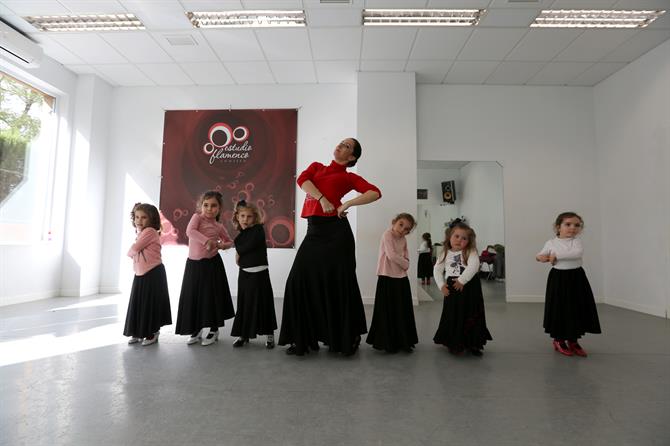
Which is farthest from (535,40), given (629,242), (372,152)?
(629,242)

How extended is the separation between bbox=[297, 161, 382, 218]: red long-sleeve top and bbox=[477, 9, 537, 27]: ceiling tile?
2937 mm

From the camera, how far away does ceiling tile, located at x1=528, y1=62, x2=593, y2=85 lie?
4855mm

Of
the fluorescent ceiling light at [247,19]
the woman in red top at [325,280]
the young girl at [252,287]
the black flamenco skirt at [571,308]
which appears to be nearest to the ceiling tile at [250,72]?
the fluorescent ceiling light at [247,19]

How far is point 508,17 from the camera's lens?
155 inches

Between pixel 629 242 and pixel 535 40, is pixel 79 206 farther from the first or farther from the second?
pixel 629 242

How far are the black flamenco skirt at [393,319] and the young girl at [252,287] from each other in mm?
828

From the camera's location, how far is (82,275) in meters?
5.09

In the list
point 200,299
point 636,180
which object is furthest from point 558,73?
point 200,299

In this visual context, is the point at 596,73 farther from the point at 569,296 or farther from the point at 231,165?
the point at 231,165

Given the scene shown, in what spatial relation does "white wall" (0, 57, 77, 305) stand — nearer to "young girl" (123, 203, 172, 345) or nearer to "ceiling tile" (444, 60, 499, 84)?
"young girl" (123, 203, 172, 345)

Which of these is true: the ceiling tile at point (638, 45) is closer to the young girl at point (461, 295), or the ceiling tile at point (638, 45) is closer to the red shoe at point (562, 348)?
the young girl at point (461, 295)

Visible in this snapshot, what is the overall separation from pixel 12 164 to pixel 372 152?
15.9 ft

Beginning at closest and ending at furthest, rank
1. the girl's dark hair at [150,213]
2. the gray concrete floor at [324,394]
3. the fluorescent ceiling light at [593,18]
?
the gray concrete floor at [324,394], the girl's dark hair at [150,213], the fluorescent ceiling light at [593,18]

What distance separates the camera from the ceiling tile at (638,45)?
418 centimetres
